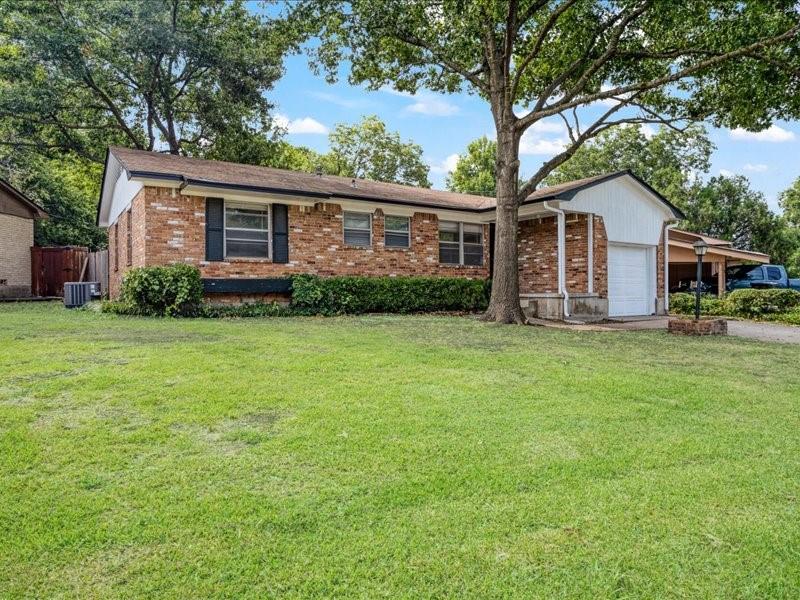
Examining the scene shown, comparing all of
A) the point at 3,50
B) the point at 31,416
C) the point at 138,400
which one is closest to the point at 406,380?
the point at 138,400

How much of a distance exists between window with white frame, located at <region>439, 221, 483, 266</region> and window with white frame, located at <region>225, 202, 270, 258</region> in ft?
18.8

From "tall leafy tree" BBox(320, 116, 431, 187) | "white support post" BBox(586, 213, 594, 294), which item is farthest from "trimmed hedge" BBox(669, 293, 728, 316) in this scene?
"tall leafy tree" BBox(320, 116, 431, 187)

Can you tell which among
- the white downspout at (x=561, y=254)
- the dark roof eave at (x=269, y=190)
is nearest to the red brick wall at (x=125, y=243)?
the dark roof eave at (x=269, y=190)

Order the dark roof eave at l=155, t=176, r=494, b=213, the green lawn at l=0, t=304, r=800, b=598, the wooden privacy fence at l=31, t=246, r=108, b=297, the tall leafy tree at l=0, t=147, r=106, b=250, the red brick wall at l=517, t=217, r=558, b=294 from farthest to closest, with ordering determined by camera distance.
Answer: the tall leafy tree at l=0, t=147, r=106, b=250
the wooden privacy fence at l=31, t=246, r=108, b=297
the red brick wall at l=517, t=217, r=558, b=294
the dark roof eave at l=155, t=176, r=494, b=213
the green lawn at l=0, t=304, r=800, b=598

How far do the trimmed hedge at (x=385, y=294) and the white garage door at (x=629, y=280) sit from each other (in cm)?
385

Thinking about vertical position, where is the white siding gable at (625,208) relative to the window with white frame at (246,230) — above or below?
above

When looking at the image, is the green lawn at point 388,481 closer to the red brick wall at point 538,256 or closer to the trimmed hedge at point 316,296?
the trimmed hedge at point 316,296

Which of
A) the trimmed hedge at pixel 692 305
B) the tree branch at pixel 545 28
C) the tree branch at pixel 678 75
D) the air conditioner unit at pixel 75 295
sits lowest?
the trimmed hedge at pixel 692 305

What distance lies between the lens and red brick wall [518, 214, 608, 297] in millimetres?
14805

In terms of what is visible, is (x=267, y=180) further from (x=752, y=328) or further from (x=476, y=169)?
(x=476, y=169)

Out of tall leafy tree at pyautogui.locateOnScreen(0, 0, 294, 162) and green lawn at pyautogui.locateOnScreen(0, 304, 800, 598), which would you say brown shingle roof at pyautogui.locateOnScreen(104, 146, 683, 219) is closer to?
tall leafy tree at pyautogui.locateOnScreen(0, 0, 294, 162)

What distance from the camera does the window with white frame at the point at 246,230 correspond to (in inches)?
508

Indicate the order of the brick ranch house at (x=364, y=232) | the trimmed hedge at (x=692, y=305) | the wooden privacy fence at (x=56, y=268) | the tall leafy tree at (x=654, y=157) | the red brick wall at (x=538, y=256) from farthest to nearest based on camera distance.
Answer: the tall leafy tree at (x=654, y=157) → the wooden privacy fence at (x=56, y=268) → the trimmed hedge at (x=692, y=305) → the red brick wall at (x=538, y=256) → the brick ranch house at (x=364, y=232)

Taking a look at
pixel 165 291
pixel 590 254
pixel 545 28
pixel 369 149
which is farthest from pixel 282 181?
pixel 369 149
